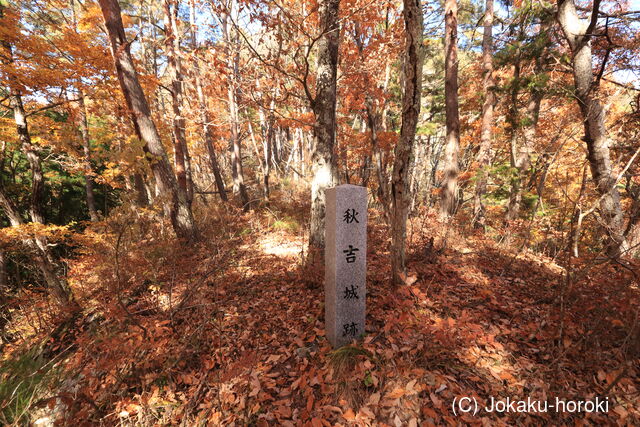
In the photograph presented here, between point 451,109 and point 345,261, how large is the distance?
6951mm

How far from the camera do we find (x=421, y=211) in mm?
9977

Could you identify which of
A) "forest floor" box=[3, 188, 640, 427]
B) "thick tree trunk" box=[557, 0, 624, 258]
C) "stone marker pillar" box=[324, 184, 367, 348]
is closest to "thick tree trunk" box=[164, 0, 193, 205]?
"forest floor" box=[3, 188, 640, 427]

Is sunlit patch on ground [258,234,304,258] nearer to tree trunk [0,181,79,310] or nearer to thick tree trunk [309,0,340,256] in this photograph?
thick tree trunk [309,0,340,256]

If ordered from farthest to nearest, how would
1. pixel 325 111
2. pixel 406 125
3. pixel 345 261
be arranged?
1. pixel 325 111
2. pixel 406 125
3. pixel 345 261

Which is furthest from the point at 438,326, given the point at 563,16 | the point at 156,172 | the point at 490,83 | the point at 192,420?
the point at 490,83

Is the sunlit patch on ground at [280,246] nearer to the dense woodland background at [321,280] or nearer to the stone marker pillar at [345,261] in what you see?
the dense woodland background at [321,280]

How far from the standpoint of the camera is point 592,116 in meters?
4.74

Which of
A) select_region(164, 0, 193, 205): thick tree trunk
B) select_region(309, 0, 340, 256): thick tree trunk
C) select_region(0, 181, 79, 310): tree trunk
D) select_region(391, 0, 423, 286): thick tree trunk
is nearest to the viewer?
select_region(391, 0, 423, 286): thick tree trunk

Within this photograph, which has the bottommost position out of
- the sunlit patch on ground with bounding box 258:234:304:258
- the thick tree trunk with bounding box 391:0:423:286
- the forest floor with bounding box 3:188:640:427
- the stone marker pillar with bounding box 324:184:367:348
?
the forest floor with bounding box 3:188:640:427

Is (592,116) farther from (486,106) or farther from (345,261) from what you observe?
(345,261)

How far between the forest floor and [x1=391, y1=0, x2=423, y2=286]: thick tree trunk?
0.86 m

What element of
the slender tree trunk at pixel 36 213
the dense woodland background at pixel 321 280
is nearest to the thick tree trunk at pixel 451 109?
the dense woodland background at pixel 321 280

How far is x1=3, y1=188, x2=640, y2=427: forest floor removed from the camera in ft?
8.52

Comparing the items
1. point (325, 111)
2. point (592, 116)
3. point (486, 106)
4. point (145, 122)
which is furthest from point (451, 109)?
point (145, 122)
